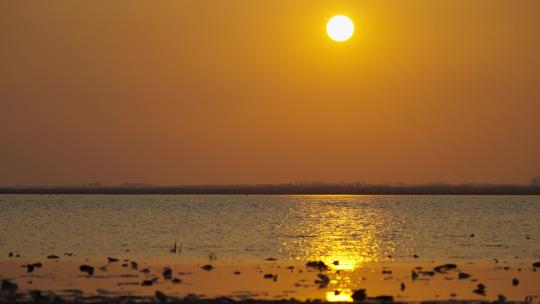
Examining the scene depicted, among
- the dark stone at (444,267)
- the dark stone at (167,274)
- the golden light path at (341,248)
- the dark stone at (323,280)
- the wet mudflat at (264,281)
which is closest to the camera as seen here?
the wet mudflat at (264,281)

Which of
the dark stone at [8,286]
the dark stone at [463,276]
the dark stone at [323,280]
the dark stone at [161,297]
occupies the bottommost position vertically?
the dark stone at [161,297]

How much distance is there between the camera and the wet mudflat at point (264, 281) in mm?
40781

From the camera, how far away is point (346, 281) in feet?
154

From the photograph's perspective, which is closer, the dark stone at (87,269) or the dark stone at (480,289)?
the dark stone at (480,289)


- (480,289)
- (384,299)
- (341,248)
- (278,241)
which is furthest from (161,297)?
(278,241)

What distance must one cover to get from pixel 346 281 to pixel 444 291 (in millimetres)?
5564

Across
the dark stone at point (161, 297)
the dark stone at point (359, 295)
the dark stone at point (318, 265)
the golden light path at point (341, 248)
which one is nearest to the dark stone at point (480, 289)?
the golden light path at point (341, 248)

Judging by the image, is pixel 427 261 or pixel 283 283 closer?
pixel 283 283

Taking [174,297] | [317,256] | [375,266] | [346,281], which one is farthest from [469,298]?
[317,256]

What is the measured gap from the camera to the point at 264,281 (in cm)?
4731

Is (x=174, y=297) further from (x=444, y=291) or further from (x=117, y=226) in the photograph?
(x=117, y=226)

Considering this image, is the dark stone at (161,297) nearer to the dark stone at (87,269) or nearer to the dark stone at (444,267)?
the dark stone at (87,269)

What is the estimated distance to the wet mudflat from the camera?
40781 millimetres

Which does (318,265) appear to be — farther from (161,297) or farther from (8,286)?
(8,286)
